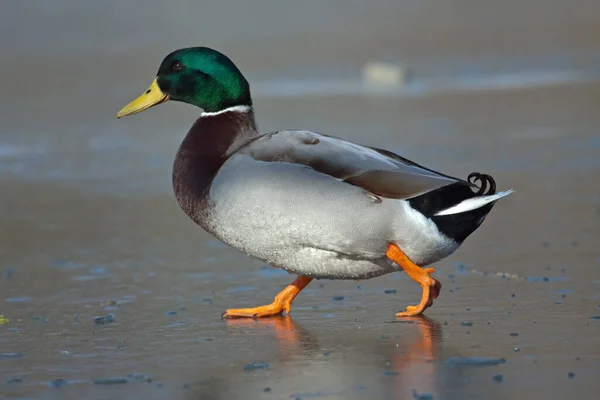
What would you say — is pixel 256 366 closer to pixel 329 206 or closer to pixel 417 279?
pixel 329 206

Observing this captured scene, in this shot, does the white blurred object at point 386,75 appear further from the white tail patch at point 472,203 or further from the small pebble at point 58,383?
the small pebble at point 58,383

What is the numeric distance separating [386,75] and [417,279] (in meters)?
10.3

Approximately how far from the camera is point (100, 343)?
452 cm

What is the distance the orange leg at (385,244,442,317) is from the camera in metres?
4.83

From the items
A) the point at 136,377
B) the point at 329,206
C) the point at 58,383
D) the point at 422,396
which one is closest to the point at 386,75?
the point at 329,206

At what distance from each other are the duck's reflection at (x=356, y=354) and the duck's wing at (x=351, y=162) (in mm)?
540

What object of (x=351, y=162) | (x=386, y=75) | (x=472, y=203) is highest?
(x=386, y=75)

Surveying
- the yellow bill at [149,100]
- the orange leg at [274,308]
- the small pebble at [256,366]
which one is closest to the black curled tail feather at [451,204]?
the orange leg at [274,308]

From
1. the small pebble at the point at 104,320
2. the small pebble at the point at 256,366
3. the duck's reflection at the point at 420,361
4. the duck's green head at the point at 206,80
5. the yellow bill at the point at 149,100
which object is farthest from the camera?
the yellow bill at the point at 149,100

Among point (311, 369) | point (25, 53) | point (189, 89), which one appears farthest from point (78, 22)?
point (311, 369)

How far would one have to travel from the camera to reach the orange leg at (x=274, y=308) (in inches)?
198

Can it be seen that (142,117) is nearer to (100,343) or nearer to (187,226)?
(187,226)

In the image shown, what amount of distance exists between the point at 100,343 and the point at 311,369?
0.94 meters

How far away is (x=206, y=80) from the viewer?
5.43 m
